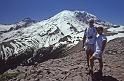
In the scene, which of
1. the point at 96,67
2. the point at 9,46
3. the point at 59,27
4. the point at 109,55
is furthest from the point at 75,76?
the point at 59,27

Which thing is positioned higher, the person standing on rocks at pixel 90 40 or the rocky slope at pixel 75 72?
the person standing on rocks at pixel 90 40

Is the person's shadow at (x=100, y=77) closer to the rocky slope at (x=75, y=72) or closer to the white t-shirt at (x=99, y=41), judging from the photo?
the rocky slope at (x=75, y=72)

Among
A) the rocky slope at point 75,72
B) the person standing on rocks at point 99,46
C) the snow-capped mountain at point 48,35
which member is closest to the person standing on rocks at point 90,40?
the person standing on rocks at point 99,46

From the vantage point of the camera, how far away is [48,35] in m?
50.0

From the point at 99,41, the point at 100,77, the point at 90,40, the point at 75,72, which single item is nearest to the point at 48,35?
the point at 75,72

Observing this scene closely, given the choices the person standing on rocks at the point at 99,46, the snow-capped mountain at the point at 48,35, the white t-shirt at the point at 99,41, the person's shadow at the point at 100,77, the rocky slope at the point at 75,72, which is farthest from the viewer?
the snow-capped mountain at the point at 48,35

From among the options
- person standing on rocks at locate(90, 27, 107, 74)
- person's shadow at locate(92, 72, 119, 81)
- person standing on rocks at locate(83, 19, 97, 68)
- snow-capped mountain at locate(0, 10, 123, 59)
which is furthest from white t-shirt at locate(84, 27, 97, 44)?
snow-capped mountain at locate(0, 10, 123, 59)

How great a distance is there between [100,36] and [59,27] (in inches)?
1619

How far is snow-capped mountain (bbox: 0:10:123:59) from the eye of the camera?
142ft

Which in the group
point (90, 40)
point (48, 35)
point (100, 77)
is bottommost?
point (100, 77)

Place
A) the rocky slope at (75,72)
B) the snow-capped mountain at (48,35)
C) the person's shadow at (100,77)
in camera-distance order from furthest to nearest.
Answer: the snow-capped mountain at (48,35) → the rocky slope at (75,72) → the person's shadow at (100,77)

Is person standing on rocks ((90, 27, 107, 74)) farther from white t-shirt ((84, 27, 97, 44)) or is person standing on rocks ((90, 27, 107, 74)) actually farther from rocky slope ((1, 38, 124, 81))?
rocky slope ((1, 38, 124, 81))

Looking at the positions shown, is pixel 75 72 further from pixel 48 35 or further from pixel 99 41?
pixel 48 35

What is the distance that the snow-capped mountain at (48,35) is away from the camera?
43219 millimetres
